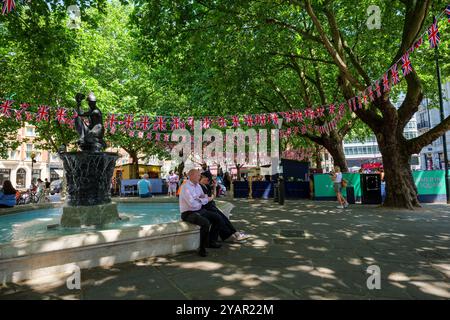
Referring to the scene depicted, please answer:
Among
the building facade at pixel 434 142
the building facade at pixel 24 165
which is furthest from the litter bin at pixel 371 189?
the building facade at pixel 24 165

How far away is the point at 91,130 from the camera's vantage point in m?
7.44

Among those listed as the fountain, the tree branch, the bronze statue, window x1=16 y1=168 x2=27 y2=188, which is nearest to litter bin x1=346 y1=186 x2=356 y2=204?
the tree branch

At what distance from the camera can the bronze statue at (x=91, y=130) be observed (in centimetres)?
734

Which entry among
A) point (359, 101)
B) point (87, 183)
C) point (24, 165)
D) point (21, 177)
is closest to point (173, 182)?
point (359, 101)

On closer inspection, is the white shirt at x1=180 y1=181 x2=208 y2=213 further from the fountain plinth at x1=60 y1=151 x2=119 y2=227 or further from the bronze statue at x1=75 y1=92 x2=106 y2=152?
the bronze statue at x1=75 y1=92 x2=106 y2=152

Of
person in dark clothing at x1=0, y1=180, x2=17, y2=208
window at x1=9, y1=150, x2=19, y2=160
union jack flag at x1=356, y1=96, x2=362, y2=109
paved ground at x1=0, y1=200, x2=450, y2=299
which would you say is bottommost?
paved ground at x1=0, y1=200, x2=450, y2=299

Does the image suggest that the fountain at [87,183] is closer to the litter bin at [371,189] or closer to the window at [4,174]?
the litter bin at [371,189]

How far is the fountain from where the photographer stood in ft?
21.8

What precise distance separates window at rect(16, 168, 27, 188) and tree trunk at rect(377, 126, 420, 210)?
56.4 m

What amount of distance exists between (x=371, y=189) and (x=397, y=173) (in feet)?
9.21

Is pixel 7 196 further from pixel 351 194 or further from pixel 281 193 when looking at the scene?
pixel 351 194

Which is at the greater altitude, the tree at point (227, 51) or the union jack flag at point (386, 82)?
the tree at point (227, 51)
